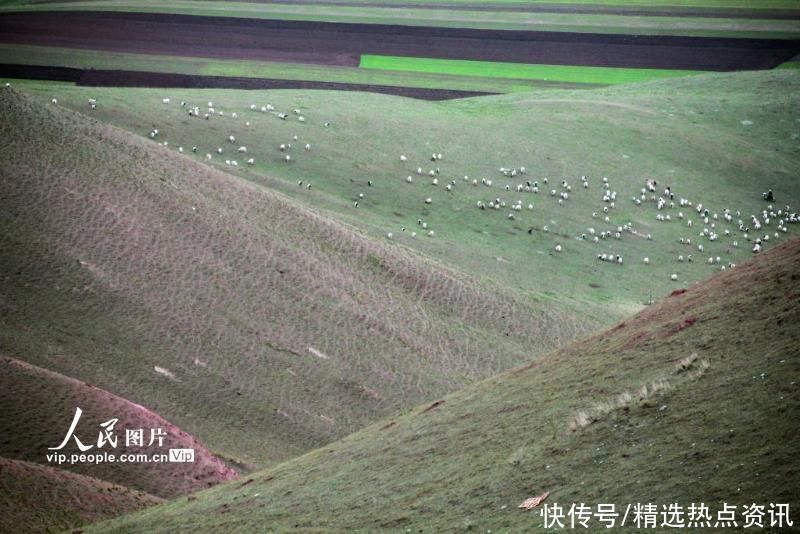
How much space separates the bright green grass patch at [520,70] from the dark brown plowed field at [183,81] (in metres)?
7.78

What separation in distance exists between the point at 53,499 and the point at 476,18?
357 feet

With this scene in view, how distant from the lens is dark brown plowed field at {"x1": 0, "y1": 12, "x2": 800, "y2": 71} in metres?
109

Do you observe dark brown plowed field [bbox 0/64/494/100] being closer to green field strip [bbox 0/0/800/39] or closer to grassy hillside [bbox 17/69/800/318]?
grassy hillside [bbox 17/69/800/318]

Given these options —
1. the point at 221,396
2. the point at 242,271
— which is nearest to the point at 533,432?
the point at 221,396

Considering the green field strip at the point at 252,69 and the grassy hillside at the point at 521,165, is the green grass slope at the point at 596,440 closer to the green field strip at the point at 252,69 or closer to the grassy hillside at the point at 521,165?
the grassy hillside at the point at 521,165

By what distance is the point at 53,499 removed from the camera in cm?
2427

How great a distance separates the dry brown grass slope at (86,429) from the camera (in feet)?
90.1

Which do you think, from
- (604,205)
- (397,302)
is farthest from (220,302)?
(604,205)

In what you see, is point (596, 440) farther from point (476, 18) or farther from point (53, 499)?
point (476, 18)

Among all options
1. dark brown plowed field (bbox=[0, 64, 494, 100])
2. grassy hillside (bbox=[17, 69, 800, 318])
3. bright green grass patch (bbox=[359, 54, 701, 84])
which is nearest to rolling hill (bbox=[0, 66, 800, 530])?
grassy hillside (bbox=[17, 69, 800, 318])

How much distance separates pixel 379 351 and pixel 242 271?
6449 mm

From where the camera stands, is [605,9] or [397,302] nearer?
[397,302]

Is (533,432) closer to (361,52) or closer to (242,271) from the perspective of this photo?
(242,271)

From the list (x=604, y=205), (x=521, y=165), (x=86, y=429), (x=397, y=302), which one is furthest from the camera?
(x=521, y=165)
